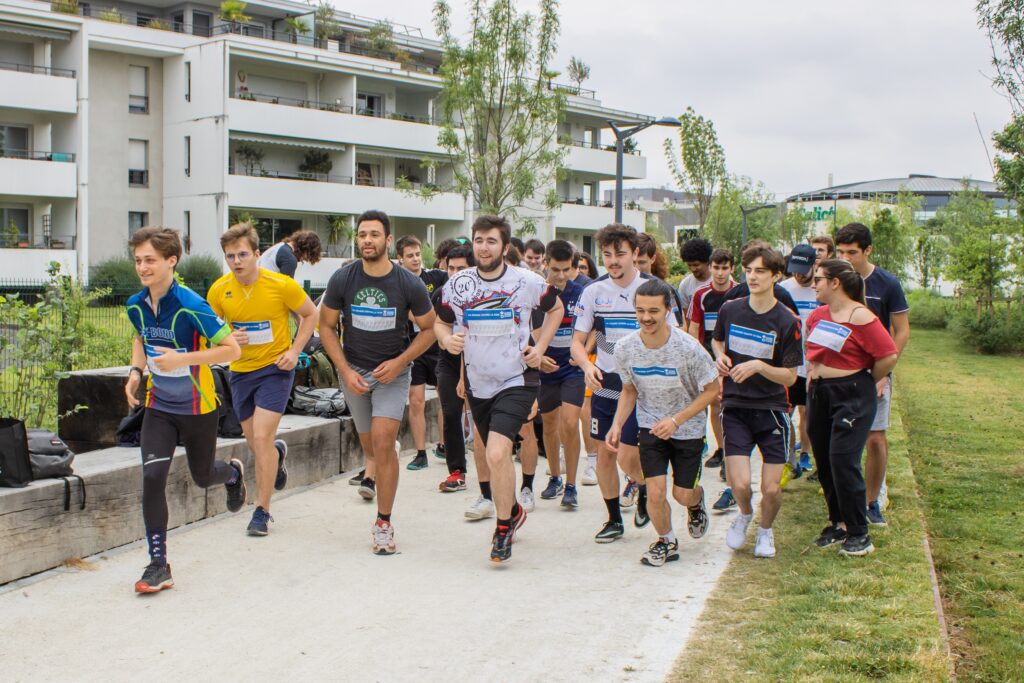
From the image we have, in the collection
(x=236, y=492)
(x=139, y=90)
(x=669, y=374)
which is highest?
(x=139, y=90)

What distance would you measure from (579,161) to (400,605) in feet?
172

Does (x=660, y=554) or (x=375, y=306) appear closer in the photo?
(x=660, y=554)

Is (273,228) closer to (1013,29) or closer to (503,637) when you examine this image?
(1013,29)

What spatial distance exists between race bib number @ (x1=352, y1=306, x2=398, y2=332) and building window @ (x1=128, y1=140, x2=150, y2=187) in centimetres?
3884

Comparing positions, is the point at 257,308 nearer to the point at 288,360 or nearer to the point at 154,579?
the point at 288,360

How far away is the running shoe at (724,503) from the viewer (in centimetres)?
841

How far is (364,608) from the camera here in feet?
18.8

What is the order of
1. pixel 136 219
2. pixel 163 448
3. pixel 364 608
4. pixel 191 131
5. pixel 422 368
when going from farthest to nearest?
pixel 136 219 → pixel 191 131 → pixel 422 368 → pixel 163 448 → pixel 364 608

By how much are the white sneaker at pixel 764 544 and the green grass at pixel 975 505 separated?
1.06m

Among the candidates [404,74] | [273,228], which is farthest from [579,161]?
[273,228]

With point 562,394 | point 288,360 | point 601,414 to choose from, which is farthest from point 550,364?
point 288,360

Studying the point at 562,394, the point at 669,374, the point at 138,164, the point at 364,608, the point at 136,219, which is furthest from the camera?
the point at 138,164

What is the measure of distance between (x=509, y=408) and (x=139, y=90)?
4029 centimetres

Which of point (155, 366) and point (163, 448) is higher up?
point (155, 366)
